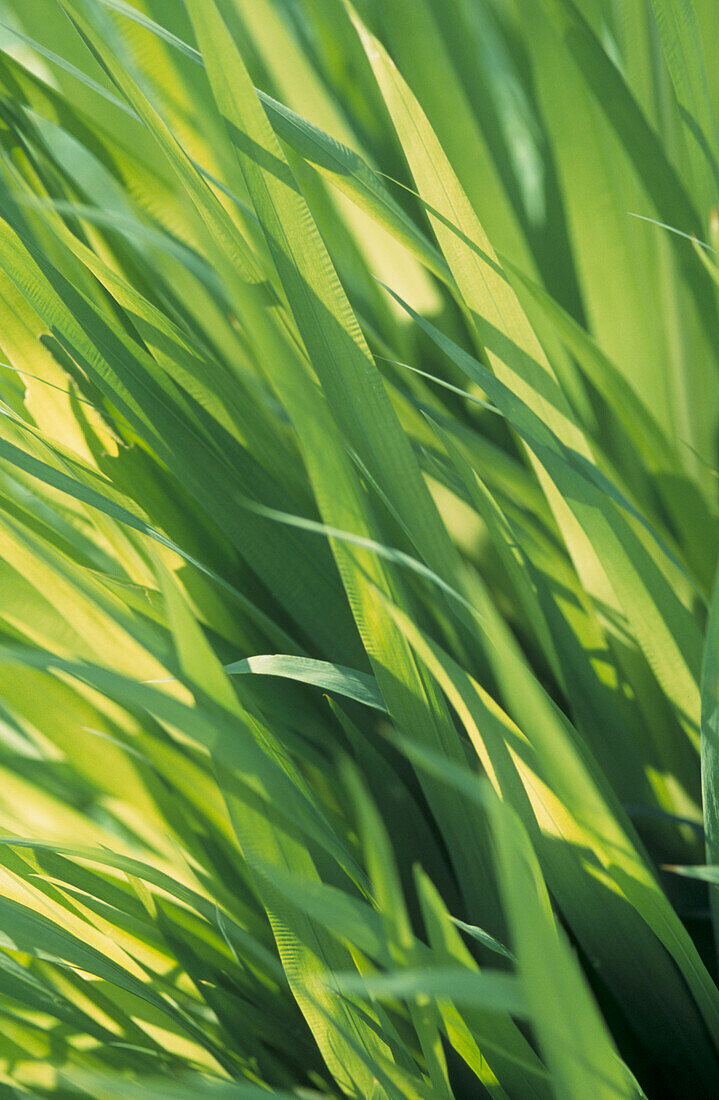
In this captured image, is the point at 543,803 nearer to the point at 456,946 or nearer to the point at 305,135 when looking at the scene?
the point at 456,946

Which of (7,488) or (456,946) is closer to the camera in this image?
(456,946)

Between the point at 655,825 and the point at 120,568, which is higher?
the point at 120,568

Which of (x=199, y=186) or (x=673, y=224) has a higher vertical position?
(x=199, y=186)

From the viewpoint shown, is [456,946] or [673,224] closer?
[456,946]

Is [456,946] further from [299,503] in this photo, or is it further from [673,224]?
[673,224]

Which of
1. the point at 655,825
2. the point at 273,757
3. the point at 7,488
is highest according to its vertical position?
the point at 7,488

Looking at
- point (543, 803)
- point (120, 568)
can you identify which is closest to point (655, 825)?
point (543, 803)

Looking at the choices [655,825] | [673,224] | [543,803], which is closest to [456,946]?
[543,803]
